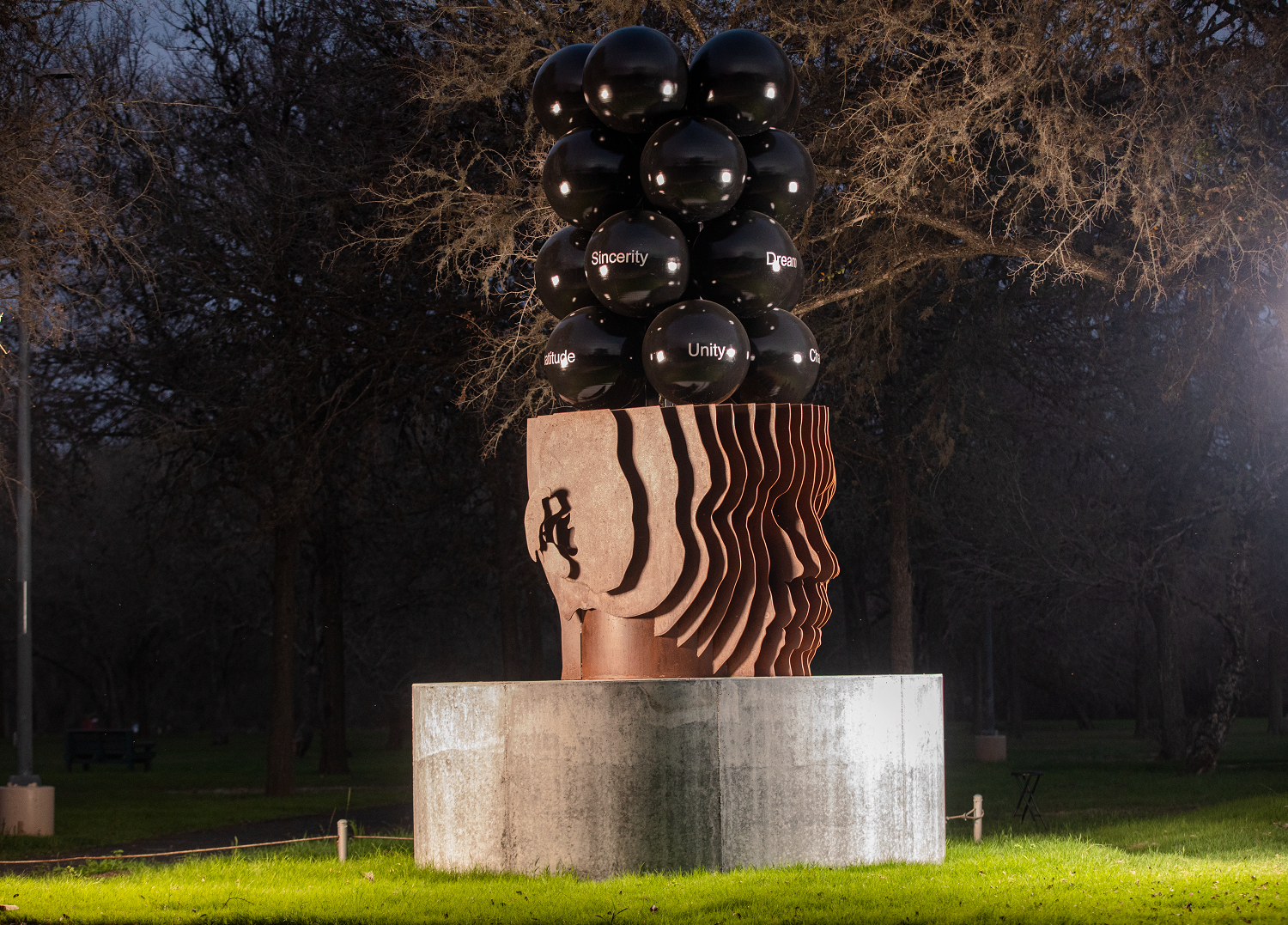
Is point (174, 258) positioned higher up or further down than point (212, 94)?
further down

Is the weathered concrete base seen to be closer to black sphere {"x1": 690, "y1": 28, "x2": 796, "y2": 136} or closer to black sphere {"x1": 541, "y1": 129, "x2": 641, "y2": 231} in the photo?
black sphere {"x1": 541, "y1": 129, "x2": 641, "y2": 231}

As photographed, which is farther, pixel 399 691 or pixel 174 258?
pixel 399 691

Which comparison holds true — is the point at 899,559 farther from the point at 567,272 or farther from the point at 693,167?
the point at 693,167

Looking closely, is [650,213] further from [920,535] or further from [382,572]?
[382,572]

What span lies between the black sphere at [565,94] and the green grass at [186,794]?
8.95m

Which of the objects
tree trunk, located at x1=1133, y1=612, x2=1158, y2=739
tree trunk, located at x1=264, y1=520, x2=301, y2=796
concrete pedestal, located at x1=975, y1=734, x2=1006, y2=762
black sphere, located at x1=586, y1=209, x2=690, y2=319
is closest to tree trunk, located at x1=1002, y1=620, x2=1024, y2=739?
tree trunk, located at x1=1133, y1=612, x2=1158, y2=739

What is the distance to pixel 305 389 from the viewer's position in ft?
62.7

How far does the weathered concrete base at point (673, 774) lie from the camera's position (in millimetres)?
7707

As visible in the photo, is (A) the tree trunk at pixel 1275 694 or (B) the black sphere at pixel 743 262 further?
(A) the tree trunk at pixel 1275 694

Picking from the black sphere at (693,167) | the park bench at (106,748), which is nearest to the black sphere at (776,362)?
the black sphere at (693,167)

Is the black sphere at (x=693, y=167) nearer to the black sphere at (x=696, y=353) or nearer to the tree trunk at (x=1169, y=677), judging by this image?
the black sphere at (x=696, y=353)

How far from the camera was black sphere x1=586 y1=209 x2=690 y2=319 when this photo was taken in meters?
8.78

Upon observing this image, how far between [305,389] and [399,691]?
708 inches

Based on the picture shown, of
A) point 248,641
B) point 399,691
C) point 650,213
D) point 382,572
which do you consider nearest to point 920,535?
point 382,572
